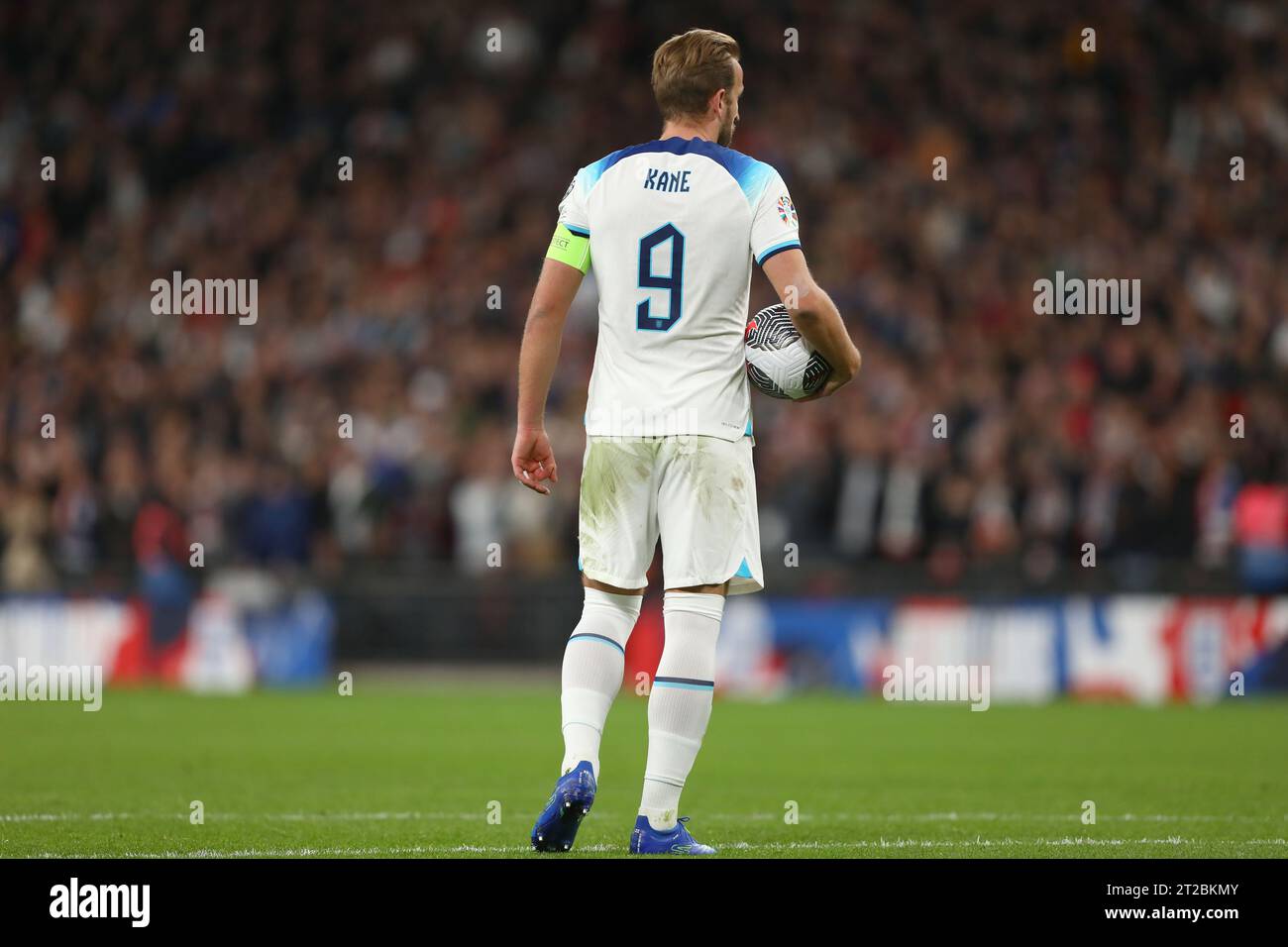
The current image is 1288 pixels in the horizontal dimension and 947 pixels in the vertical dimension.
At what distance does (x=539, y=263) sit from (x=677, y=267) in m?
16.3

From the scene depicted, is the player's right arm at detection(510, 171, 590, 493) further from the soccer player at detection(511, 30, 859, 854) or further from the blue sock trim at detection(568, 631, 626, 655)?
the blue sock trim at detection(568, 631, 626, 655)

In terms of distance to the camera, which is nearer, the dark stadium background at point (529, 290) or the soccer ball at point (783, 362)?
the soccer ball at point (783, 362)

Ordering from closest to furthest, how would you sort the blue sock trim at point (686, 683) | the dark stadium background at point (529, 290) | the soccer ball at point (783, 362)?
the blue sock trim at point (686, 683)
the soccer ball at point (783, 362)
the dark stadium background at point (529, 290)

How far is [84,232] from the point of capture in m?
24.4

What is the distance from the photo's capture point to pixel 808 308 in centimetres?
625

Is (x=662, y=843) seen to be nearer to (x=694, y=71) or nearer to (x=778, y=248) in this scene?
(x=778, y=248)

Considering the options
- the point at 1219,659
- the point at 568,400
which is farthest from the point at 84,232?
the point at 1219,659

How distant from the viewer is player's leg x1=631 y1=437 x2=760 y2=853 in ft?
20.8

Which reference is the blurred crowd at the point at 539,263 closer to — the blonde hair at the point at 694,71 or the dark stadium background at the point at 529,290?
Result: the dark stadium background at the point at 529,290

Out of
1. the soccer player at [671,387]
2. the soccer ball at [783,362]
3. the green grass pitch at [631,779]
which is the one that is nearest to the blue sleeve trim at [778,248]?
the soccer player at [671,387]

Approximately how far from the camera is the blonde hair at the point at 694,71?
6.44 m

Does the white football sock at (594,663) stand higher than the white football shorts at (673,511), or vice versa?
the white football shorts at (673,511)

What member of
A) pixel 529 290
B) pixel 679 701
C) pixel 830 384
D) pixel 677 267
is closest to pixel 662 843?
pixel 679 701

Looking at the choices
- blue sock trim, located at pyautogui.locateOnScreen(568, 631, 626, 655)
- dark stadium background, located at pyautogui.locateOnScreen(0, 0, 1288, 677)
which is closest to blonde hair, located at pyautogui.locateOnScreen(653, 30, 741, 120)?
blue sock trim, located at pyautogui.locateOnScreen(568, 631, 626, 655)
